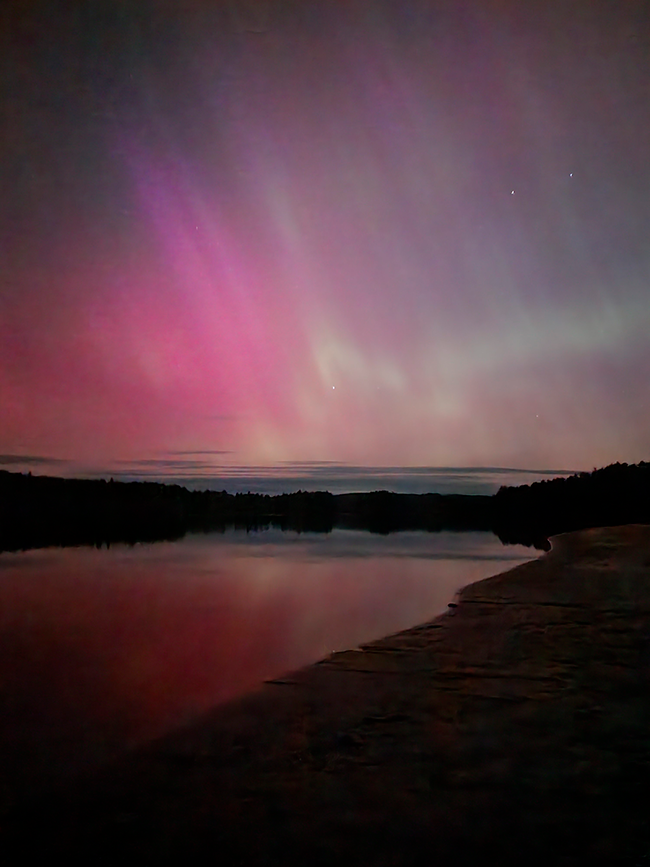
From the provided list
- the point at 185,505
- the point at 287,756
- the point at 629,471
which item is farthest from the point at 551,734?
the point at 185,505

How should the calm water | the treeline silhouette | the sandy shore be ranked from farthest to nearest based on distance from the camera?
the treeline silhouette < the calm water < the sandy shore

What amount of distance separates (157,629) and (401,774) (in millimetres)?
9317

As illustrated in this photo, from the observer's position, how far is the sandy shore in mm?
4059

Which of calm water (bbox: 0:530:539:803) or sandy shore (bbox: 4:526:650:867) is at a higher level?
sandy shore (bbox: 4:526:650:867)

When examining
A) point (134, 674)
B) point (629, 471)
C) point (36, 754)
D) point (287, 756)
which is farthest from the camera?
point (629, 471)

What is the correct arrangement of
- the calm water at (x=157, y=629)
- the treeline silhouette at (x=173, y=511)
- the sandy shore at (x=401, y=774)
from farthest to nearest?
1. the treeline silhouette at (x=173, y=511)
2. the calm water at (x=157, y=629)
3. the sandy shore at (x=401, y=774)

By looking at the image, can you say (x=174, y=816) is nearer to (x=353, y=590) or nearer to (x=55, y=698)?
(x=55, y=698)

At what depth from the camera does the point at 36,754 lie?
20.8ft

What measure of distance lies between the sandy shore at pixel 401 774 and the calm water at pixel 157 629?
36.1 inches

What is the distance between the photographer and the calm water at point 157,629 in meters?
7.29

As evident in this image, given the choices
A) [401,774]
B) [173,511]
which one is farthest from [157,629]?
[173,511]

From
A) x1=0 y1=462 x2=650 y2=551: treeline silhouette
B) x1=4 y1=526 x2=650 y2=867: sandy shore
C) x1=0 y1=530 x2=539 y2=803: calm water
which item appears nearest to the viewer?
x1=4 y1=526 x2=650 y2=867: sandy shore

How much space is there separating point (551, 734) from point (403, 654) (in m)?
3.70

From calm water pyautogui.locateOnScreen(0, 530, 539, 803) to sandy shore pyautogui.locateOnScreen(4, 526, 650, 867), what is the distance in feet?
3.01
